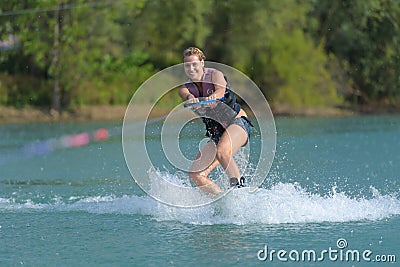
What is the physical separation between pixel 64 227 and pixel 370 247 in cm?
309

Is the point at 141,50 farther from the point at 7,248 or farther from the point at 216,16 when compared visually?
the point at 7,248

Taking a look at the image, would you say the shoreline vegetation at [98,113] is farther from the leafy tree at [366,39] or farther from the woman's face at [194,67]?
the woman's face at [194,67]

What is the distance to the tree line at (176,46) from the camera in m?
30.3

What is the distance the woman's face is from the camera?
7.86 m

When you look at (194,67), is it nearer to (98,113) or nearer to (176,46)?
(98,113)

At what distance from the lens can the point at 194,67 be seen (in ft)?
25.8

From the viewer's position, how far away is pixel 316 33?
113 ft

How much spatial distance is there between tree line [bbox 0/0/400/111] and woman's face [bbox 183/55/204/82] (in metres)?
22.4

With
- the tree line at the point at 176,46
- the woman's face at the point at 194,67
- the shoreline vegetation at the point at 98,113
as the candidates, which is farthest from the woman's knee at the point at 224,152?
the tree line at the point at 176,46

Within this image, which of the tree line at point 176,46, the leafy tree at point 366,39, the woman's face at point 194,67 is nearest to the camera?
the woman's face at point 194,67

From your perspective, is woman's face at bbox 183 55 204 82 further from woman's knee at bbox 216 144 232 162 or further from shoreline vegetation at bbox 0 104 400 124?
shoreline vegetation at bbox 0 104 400 124

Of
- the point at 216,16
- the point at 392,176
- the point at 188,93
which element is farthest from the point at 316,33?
the point at 188,93

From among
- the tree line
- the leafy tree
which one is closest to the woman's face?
the leafy tree

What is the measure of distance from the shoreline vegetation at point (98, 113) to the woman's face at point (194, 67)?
2050 cm
